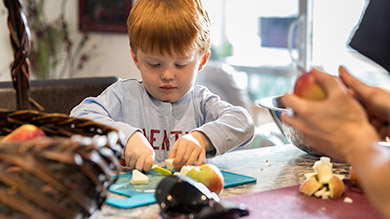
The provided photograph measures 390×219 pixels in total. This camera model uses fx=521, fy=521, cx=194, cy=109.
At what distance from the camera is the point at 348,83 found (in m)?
0.94

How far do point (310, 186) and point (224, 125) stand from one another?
0.40 meters

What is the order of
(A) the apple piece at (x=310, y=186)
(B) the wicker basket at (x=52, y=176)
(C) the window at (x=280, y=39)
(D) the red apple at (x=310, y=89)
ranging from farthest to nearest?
(C) the window at (x=280, y=39) → (A) the apple piece at (x=310, y=186) → (D) the red apple at (x=310, y=89) → (B) the wicker basket at (x=52, y=176)

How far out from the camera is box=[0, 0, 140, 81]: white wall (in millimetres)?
4789

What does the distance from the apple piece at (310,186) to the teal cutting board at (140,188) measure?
0.13 metres

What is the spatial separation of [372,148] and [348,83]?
0.31 meters

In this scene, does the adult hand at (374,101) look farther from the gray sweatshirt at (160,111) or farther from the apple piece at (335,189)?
the gray sweatshirt at (160,111)

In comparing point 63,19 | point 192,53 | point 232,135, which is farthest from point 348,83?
point 63,19

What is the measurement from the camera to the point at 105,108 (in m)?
1.47

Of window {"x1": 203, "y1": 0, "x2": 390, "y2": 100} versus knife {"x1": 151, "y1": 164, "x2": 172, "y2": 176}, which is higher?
knife {"x1": 151, "y1": 164, "x2": 172, "y2": 176}

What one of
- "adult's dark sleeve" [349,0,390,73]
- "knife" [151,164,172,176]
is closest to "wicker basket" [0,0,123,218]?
"knife" [151,164,172,176]

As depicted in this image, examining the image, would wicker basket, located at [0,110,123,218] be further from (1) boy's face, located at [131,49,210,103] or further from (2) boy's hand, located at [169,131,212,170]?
(1) boy's face, located at [131,49,210,103]

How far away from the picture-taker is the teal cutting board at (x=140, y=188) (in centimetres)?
92

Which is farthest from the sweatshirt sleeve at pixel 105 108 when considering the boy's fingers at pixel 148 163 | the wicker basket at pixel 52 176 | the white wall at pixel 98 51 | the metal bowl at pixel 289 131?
the white wall at pixel 98 51

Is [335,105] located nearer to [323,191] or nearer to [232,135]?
[323,191]
